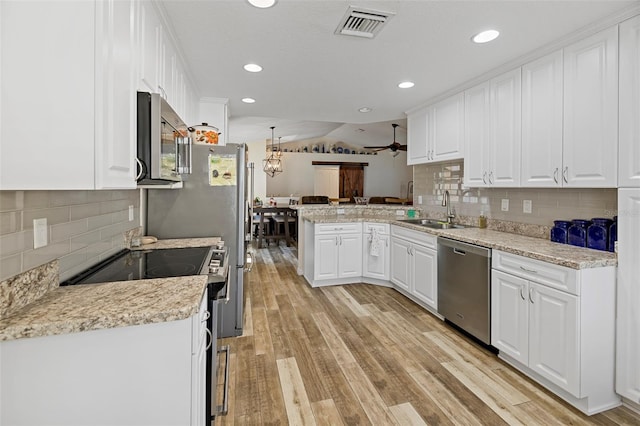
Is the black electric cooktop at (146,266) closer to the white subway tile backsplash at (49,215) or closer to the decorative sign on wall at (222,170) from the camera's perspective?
the white subway tile backsplash at (49,215)

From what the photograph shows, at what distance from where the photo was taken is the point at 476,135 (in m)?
3.19

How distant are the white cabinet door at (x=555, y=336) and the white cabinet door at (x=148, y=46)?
2.57 meters

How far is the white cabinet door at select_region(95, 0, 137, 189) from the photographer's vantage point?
1.09 metres

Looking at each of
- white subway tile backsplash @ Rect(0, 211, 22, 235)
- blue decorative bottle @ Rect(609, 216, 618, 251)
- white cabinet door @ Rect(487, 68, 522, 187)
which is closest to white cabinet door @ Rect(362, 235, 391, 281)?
white cabinet door @ Rect(487, 68, 522, 187)

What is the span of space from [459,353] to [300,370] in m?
1.24

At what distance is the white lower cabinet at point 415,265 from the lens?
3.31m

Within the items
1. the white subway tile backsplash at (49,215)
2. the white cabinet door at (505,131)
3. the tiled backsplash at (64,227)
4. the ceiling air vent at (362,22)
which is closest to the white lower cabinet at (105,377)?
the tiled backsplash at (64,227)

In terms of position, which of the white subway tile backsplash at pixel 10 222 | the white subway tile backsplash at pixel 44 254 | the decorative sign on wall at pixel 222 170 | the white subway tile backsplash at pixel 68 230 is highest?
the decorative sign on wall at pixel 222 170

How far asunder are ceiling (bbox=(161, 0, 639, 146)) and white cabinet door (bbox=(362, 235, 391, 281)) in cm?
174

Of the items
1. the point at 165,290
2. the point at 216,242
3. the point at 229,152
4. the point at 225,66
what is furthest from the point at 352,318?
the point at 225,66

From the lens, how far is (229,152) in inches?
113

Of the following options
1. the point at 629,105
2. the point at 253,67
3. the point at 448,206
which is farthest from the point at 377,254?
the point at 629,105

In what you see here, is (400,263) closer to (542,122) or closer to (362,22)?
(542,122)

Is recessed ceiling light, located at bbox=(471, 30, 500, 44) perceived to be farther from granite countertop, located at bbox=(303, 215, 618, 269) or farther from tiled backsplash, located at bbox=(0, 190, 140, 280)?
tiled backsplash, located at bbox=(0, 190, 140, 280)
